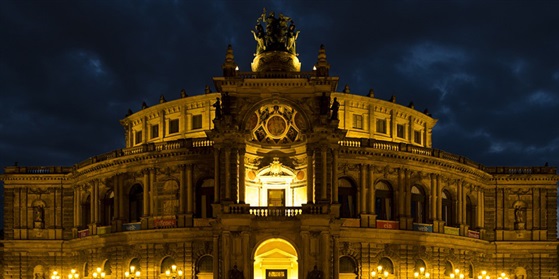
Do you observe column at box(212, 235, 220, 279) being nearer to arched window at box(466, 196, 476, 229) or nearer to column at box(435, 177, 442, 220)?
column at box(435, 177, 442, 220)

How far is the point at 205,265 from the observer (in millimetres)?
78062

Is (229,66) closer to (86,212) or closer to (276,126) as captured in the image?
(276,126)

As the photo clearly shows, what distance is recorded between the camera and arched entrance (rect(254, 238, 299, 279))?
7094 cm

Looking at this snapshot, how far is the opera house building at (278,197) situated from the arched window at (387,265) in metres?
0.11

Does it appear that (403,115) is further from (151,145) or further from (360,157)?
(151,145)

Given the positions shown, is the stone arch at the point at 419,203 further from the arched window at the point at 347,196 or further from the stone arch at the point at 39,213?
the stone arch at the point at 39,213

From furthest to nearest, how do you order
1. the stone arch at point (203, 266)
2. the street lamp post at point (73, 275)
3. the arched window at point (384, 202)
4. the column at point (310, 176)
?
1. the street lamp post at point (73, 275)
2. the arched window at point (384, 202)
3. the stone arch at point (203, 266)
4. the column at point (310, 176)

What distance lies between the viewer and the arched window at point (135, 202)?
8269cm

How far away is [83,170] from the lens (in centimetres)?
8650

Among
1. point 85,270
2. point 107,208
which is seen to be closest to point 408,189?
point 107,208

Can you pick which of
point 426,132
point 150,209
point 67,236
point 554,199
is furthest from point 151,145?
point 554,199

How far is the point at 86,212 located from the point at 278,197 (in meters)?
22.4

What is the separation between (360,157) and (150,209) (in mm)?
18598

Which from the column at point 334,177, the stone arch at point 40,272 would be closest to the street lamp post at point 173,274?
the stone arch at point 40,272
